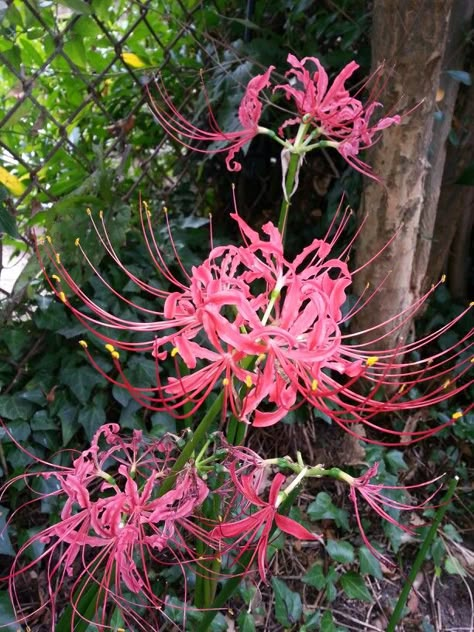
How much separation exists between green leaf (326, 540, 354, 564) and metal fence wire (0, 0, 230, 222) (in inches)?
34.5

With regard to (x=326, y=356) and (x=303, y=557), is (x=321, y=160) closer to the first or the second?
(x=303, y=557)

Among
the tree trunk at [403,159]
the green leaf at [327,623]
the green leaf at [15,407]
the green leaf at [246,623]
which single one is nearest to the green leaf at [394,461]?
the tree trunk at [403,159]

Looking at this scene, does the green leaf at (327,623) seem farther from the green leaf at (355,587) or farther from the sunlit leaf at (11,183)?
the sunlit leaf at (11,183)

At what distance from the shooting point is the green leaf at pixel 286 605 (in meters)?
1.12

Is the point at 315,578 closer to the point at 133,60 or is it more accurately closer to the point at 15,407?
the point at 15,407

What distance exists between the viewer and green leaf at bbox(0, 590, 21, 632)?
959 millimetres

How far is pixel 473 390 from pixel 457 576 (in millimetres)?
502

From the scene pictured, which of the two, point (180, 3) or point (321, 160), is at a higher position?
point (180, 3)

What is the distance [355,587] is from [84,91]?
1333 mm

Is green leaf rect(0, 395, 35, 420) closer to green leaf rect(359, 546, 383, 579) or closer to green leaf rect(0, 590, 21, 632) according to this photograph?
green leaf rect(0, 590, 21, 632)


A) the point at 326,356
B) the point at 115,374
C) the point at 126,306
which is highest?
the point at 326,356

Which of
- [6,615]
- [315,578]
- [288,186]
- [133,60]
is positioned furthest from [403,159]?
[6,615]

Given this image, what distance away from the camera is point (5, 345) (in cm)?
125

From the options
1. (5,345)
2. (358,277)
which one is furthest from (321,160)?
(5,345)
